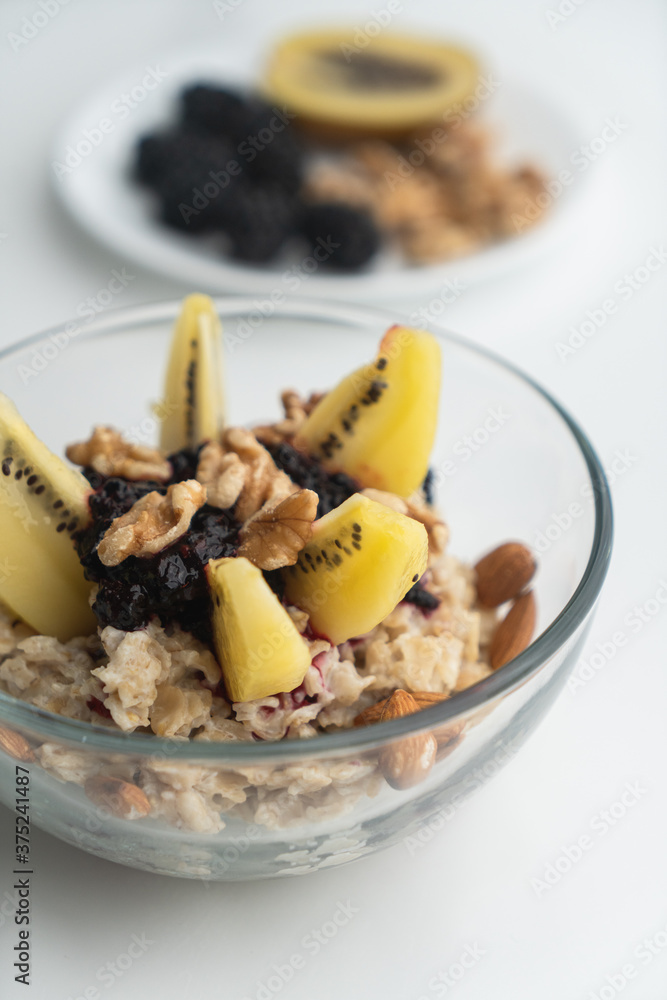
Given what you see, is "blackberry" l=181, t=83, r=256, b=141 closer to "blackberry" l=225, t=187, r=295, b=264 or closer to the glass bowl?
"blackberry" l=225, t=187, r=295, b=264

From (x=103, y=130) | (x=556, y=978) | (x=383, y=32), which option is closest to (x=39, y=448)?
(x=556, y=978)

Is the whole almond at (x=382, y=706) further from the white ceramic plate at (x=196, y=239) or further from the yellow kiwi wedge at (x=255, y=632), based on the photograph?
the white ceramic plate at (x=196, y=239)

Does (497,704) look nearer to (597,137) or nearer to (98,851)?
(98,851)

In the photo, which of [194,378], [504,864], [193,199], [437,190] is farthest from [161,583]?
[437,190]

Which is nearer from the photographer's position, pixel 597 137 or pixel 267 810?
pixel 267 810

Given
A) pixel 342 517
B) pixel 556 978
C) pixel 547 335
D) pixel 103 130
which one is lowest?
pixel 103 130

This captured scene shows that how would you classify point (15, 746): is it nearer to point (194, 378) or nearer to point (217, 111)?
point (194, 378)
